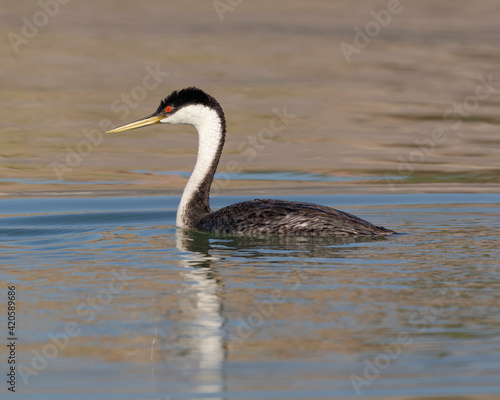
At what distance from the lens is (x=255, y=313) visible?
27.5ft

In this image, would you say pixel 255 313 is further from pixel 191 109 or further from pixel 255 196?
pixel 255 196

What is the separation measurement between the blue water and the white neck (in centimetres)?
54

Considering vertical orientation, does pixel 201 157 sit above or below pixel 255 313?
above

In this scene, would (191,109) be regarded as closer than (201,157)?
Yes

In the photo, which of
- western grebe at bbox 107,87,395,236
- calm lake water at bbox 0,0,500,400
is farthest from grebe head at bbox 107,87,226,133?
calm lake water at bbox 0,0,500,400

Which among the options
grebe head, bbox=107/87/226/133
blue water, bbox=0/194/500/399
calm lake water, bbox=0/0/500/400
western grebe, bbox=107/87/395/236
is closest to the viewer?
blue water, bbox=0/194/500/399

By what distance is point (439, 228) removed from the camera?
11945 millimetres

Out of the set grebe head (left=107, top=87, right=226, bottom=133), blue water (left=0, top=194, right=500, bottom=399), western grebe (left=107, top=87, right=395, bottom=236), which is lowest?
blue water (left=0, top=194, right=500, bottom=399)

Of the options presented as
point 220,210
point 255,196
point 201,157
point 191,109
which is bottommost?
point 220,210

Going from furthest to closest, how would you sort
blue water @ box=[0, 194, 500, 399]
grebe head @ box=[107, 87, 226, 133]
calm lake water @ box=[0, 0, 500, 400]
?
grebe head @ box=[107, 87, 226, 133] → calm lake water @ box=[0, 0, 500, 400] → blue water @ box=[0, 194, 500, 399]

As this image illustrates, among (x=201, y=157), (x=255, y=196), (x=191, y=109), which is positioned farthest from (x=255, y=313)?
(x=255, y=196)

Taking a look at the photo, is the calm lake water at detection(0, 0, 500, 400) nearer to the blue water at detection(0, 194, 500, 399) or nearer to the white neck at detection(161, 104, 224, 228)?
the blue water at detection(0, 194, 500, 399)

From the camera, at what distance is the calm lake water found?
7.45 metres

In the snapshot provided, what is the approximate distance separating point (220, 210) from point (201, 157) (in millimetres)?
1000
